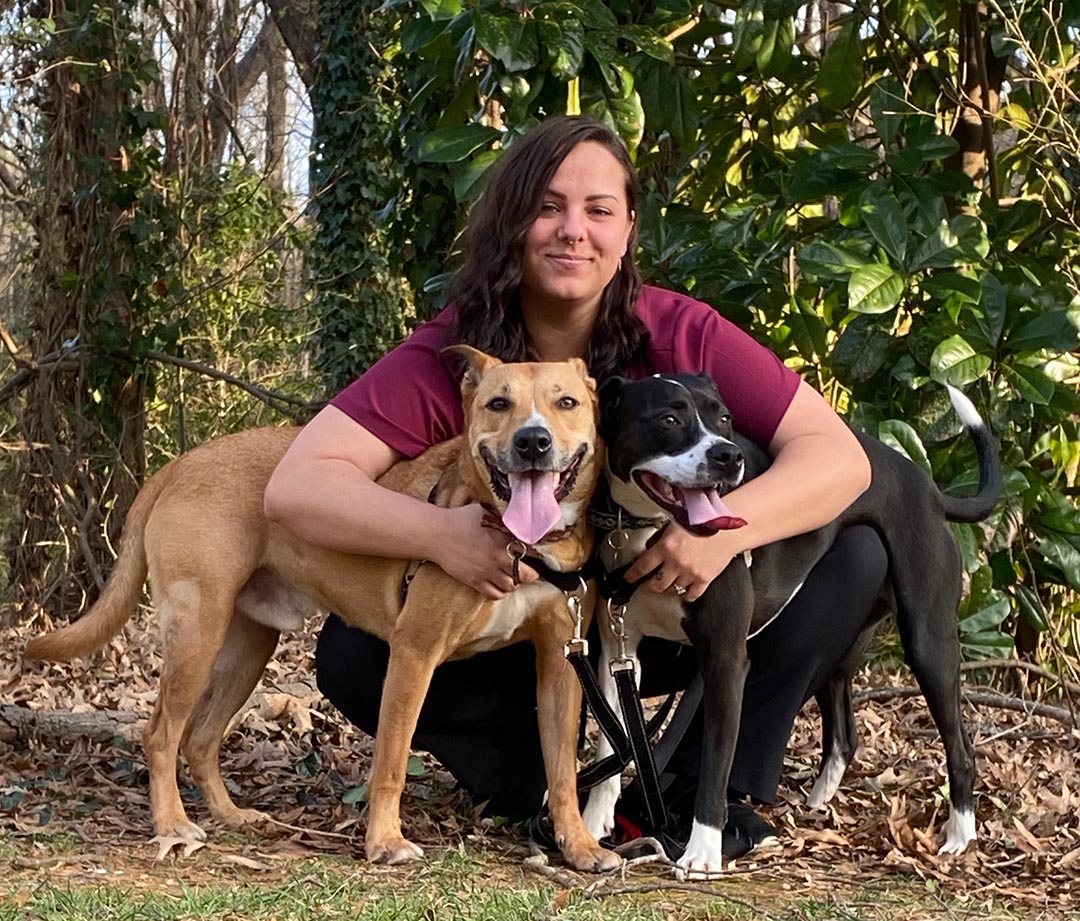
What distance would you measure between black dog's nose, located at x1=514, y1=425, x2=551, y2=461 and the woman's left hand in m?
0.37

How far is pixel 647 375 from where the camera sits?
12.0 ft

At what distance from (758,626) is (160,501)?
1588mm

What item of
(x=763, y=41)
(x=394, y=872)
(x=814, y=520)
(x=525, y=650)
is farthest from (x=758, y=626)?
(x=763, y=41)

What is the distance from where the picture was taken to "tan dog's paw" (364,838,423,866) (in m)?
3.29

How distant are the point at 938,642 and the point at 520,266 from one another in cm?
142

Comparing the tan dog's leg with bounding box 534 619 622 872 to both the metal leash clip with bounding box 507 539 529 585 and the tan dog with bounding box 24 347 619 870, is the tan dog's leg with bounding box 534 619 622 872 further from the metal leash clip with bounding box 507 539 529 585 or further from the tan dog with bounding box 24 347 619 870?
the metal leash clip with bounding box 507 539 529 585

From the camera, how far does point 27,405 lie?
7512 mm

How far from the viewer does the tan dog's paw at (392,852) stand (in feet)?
10.8

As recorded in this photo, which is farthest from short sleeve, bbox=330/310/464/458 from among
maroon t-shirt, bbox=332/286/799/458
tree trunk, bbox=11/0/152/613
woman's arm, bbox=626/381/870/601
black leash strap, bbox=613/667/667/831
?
tree trunk, bbox=11/0/152/613

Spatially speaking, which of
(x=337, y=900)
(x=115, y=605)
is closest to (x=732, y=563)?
(x=337, y=900)

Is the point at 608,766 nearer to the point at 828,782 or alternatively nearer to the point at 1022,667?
the point at 828,782

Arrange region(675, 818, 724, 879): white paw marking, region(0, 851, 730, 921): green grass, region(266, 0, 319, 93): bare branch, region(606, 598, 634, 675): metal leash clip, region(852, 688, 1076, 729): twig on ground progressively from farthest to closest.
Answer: region(266, 0, 319, 93): bare branch < region(852, 688, 1076, 729): twig on ground < region(606, 598, 634, 675): metal leash clip < region(675, 818, 724, 879): white paw marking < region(0, 851, 730, 921): green grass

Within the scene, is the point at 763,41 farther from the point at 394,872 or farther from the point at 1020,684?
the point at 394,872

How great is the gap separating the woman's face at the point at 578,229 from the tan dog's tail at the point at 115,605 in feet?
3.94
